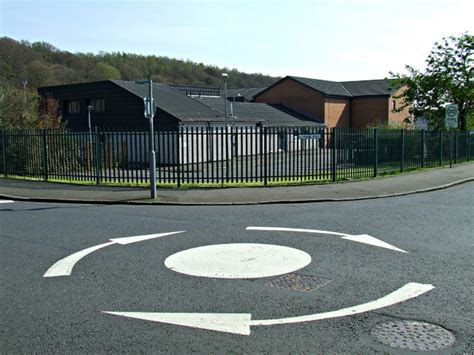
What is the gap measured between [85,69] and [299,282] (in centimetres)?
7523

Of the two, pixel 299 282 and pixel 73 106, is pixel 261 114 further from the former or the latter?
pixel 299 282

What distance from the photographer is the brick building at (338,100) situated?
53156mm

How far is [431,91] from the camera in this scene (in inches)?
1294

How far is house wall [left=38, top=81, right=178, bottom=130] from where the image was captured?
37219 millimetres

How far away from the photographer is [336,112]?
54.7 meters

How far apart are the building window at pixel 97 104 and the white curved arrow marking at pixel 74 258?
34722mm

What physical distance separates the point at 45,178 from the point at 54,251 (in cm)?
1208

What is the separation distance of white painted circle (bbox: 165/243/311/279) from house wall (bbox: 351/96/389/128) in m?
48.8

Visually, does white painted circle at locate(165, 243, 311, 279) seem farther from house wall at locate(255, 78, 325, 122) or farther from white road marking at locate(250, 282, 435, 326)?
house wall at locate(255, 78, 325, 122)

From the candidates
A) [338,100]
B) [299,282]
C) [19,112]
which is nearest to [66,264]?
[299,282]

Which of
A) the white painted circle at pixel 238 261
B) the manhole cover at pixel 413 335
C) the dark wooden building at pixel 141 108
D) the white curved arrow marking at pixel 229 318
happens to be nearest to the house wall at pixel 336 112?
the dark wooden building at pixel 141 108

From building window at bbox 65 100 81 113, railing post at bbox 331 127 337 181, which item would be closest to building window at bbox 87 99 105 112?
building window at bbox 65 100 81 113

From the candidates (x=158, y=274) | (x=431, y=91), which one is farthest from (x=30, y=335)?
(x=431, y=91)

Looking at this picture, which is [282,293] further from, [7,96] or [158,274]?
[7,96]
